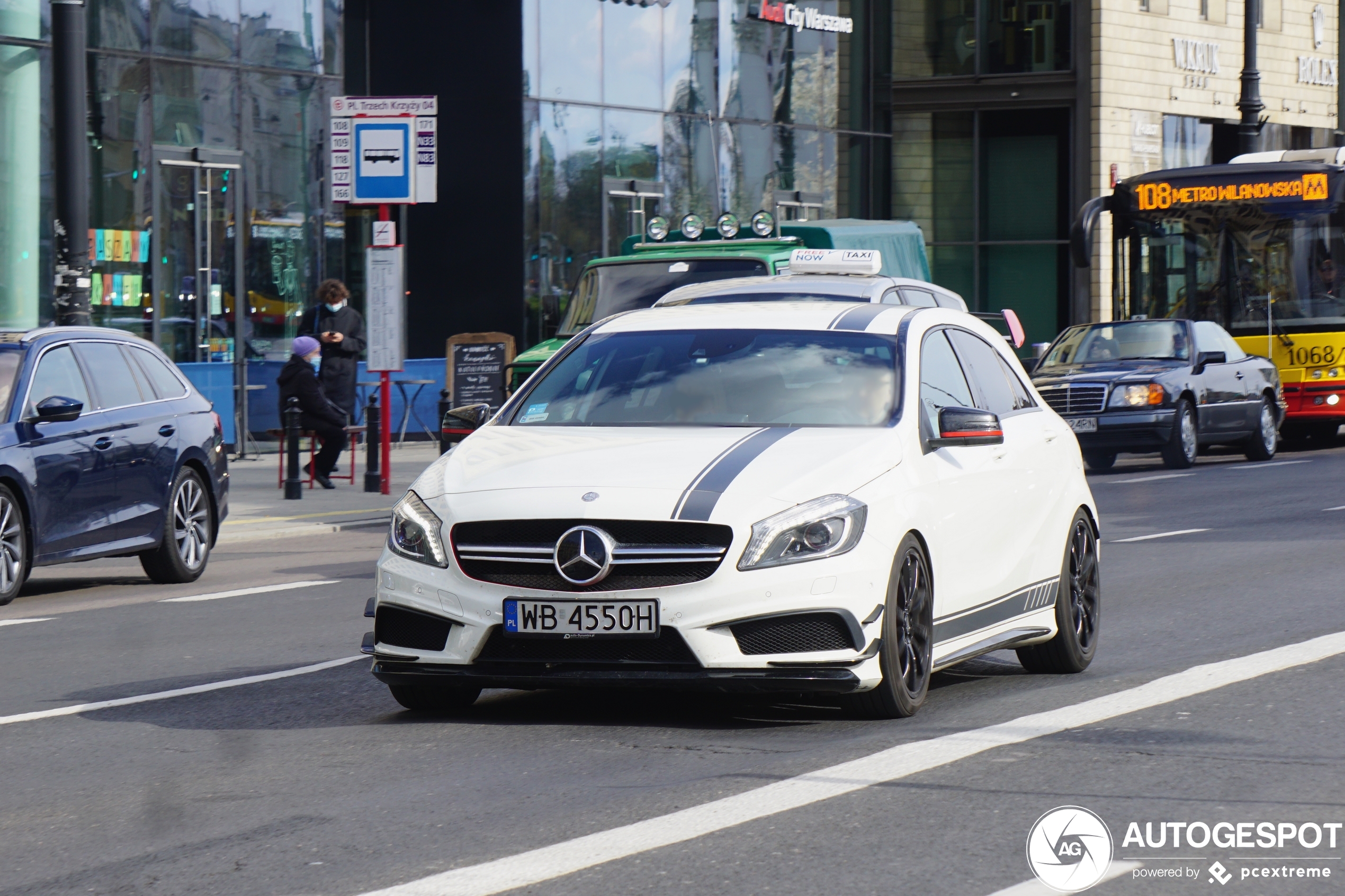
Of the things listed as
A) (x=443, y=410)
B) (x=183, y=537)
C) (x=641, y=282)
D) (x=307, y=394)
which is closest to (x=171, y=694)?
(x=183, y=537)

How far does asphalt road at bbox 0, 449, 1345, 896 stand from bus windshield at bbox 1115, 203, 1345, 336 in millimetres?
16644

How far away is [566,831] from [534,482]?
1.79 meters

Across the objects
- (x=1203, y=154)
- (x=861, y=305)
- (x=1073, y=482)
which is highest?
(x=1203, y=154)

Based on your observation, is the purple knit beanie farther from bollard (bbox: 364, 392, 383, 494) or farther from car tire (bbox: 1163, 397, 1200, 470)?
car tire (bbox: 1163, 397, 1200, 470)

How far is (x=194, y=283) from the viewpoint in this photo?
2461 cm

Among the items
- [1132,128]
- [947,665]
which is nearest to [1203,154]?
[1132,128]

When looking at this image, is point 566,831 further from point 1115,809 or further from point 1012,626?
point 1012,626

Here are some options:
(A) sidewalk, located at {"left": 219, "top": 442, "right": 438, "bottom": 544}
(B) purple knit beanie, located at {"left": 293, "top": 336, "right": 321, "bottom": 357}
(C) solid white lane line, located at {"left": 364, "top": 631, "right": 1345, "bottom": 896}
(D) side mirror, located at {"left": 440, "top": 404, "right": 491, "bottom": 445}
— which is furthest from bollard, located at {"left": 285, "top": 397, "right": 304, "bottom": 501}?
(C) solid white lane line, located at {"left": 364, "top": 631, "right": 1345, "bottom": 896}

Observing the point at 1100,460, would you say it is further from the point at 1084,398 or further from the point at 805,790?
the point at 805,790

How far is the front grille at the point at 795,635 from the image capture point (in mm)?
7137

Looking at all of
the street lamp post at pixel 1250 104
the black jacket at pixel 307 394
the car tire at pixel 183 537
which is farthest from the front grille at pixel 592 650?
the street lamp post at pixel 1250 104

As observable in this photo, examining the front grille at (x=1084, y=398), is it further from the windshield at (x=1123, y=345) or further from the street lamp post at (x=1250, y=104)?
the street lamp post at (x=1250, y=104)

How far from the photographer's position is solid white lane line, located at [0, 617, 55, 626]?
11.3m

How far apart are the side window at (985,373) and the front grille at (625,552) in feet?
6.45
